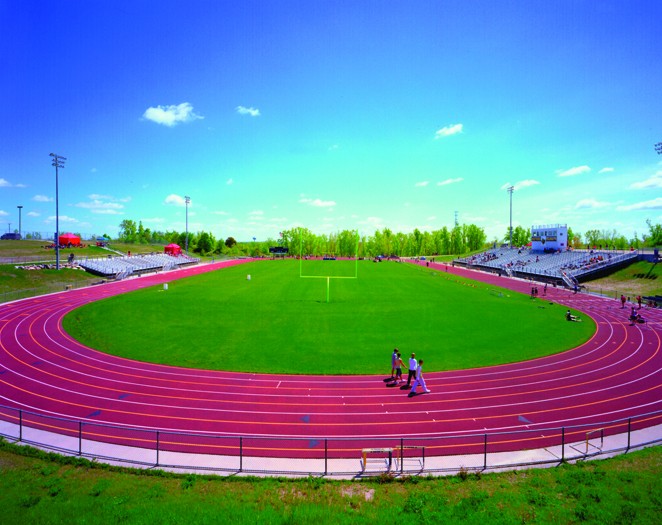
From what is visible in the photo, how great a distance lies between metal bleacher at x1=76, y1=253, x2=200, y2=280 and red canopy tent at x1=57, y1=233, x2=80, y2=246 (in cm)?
1386

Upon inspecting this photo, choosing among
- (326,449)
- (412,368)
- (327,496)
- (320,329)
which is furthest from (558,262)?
(327,496)

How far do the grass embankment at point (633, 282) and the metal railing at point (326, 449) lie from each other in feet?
134

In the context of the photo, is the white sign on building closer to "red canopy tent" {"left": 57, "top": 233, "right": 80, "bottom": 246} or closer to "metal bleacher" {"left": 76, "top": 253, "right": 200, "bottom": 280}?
"metal bleacher" {"left": 76, "top": 253, "right": 200, "bottom": 280}

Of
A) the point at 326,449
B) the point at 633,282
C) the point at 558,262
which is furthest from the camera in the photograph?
the point at 558,262

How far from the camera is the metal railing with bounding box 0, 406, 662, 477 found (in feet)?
33.7

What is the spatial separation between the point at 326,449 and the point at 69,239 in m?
91.2

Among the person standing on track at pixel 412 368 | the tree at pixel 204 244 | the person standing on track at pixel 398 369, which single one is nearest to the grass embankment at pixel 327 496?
the person standing on track at pixel 412 368

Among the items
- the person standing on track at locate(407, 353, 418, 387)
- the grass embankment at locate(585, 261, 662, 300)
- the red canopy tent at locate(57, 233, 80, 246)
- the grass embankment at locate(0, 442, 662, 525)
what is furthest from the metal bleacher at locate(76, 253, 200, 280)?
the grass embankment at locate(585, 261, 662, 300)

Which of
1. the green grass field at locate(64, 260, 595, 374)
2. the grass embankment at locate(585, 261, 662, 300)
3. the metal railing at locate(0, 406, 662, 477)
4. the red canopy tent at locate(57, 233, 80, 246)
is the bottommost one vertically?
the metal railing at locate(0, 406, 662, 477)

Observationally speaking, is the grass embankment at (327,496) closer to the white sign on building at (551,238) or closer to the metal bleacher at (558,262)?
the metal bleacher at (558,262)

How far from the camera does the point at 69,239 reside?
262 ft

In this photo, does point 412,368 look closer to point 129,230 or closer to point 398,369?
point 398,369

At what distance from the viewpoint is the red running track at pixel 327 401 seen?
1212cm

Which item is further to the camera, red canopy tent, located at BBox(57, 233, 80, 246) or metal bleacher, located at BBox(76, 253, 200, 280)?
red canopy tent, located at BBox(57, 233, 80, 246)
